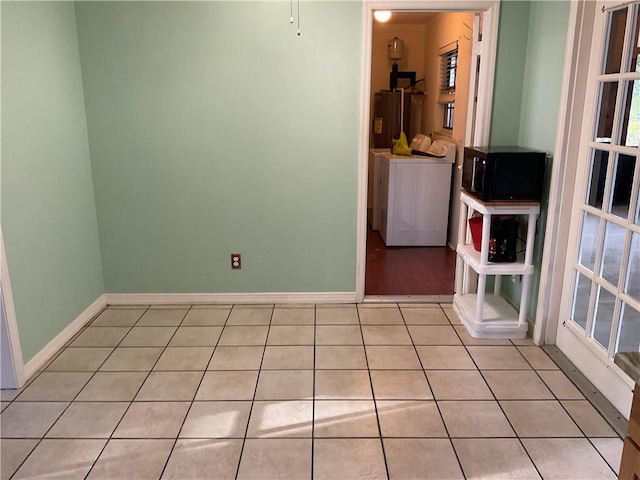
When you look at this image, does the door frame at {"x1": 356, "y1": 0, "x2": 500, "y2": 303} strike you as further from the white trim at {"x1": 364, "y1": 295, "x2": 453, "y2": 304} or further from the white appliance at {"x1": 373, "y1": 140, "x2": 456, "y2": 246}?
the white appliance at {"x1": 373, "y1": 140, "x2": 456, "y2": 246}

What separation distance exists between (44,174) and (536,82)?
9.74 feet

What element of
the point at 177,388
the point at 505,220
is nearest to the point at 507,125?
the point at 505,220

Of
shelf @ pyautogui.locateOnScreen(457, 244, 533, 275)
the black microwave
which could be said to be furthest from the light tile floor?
the black microwave

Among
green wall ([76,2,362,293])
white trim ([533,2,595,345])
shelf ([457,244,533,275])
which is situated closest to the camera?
white trim ([533,2,595,345])

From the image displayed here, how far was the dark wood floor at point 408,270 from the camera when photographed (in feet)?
12.8

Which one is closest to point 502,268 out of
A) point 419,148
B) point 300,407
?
point 300,407

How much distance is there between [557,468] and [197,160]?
269cm

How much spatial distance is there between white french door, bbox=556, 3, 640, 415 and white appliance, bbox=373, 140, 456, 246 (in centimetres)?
214

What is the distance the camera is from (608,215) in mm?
2422

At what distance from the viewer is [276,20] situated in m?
3.17

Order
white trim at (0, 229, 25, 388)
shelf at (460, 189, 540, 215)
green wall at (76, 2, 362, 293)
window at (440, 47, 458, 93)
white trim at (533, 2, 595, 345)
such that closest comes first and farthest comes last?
white trim at (0, 229, 25, 388) < white trim at (533, 2, 595, 345) < shelf at (460, 189, 540, 215) < green wall at (76, 2, 362, 293) < window at (440, 47, 458, 93)

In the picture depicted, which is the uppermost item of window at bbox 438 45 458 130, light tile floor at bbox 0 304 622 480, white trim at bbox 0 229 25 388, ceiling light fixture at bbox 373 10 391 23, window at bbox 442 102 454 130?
ceiling light fixture at bbox 373 10 391 23

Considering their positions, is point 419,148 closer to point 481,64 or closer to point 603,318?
point 481,64

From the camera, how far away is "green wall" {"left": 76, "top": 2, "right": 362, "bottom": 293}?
3.18 meters
